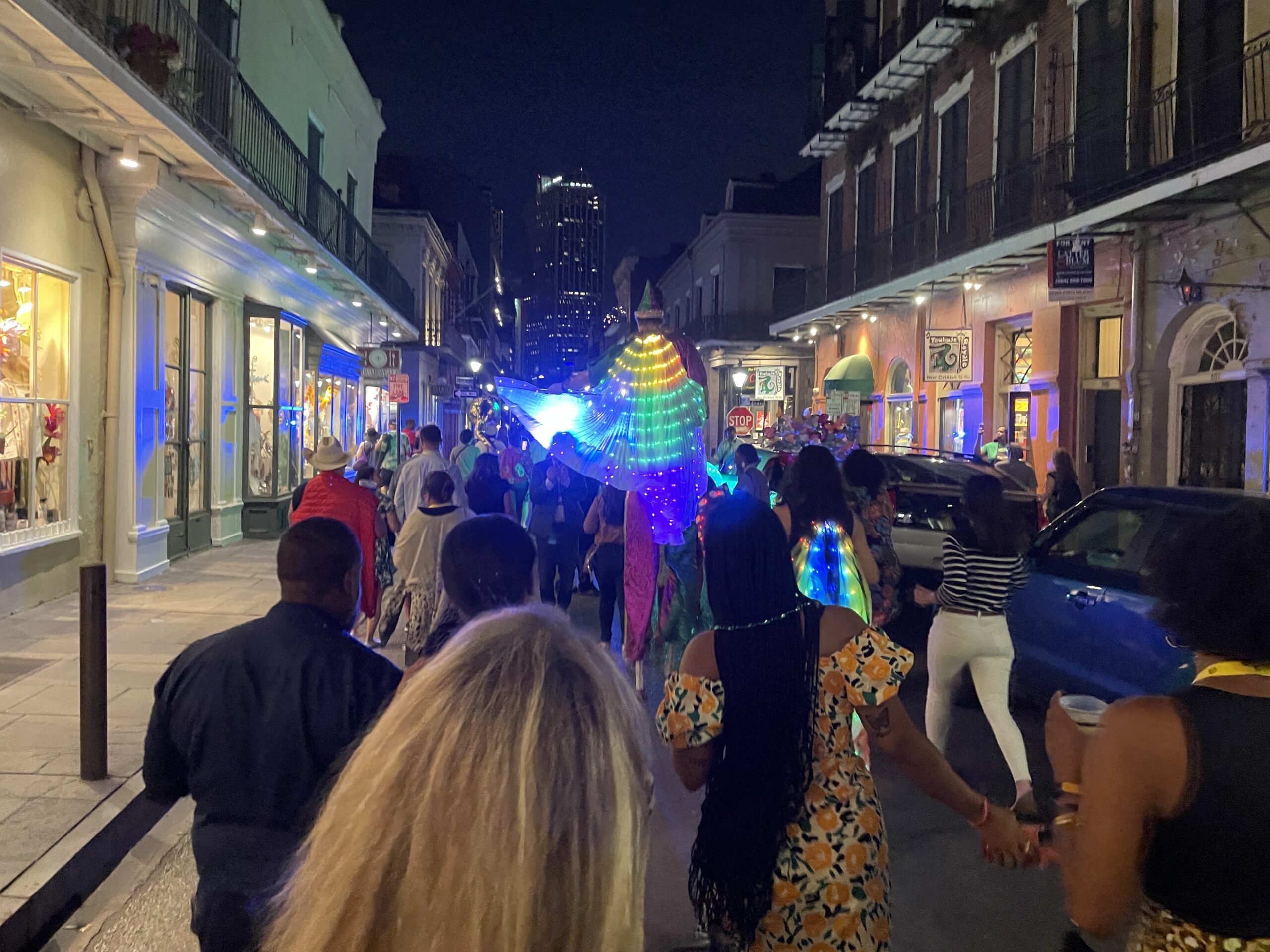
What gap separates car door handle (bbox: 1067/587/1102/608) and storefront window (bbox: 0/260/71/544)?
8815mm

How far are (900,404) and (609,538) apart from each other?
16.5 meters

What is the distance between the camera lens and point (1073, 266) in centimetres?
1402

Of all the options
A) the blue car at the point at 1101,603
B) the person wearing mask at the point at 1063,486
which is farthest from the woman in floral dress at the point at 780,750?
the person wearing mask at the point at 1063,486

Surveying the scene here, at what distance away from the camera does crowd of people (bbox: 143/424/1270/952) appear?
127 cm

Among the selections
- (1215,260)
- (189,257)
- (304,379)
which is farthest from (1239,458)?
(304,379)

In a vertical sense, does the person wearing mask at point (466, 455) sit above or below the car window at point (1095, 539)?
above

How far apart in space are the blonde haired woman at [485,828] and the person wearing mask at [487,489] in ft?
19.6

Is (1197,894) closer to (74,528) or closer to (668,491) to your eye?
(668,491)

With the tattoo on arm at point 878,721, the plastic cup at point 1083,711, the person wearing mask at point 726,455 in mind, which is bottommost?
the plastic cup at point 1083,711

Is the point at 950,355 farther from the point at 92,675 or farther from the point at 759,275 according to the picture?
the point at 759,275

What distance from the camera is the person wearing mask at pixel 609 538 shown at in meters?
7.73

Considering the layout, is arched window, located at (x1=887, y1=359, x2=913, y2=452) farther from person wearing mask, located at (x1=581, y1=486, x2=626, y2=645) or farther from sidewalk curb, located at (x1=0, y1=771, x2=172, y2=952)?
sidewalk curb, located at (x1=0, y1=771, x2=172, y2=952)

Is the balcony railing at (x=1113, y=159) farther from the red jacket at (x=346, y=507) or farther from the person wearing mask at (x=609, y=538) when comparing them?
the red jacket at (x=346, y=507)

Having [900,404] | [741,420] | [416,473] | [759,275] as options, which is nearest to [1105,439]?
[900,404]
